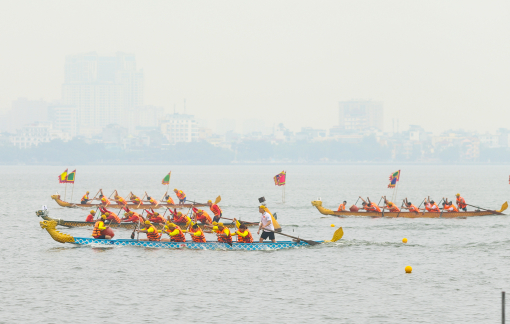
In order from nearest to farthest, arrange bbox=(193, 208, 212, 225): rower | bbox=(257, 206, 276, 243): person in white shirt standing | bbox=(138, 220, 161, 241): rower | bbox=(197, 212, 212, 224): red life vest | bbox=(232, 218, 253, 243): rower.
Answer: bbox=(257, 206, 276, 243): person in white shirt standing
bbox=(232, 218, 253, 243): rower
bbox=(138, 220, 161, 241): rower
bbox=(193, 208, 212, 225): rower
bbox=(197, 212, 212, 224): red life vest

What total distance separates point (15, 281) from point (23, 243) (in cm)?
1304

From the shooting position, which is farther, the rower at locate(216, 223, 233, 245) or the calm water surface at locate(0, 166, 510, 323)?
the rower at locate(216, 223, 233, 245)

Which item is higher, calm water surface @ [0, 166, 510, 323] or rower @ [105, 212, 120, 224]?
rower @ [105, 212, 120, 224]

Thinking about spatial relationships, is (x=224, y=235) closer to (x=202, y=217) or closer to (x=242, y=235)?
(x=242, y=235)

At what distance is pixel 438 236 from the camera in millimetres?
45781

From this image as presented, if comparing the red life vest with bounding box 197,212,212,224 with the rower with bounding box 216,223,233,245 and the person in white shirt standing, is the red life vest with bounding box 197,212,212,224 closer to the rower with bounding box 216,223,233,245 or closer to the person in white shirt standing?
the rower with bounding box 216,223,233,245

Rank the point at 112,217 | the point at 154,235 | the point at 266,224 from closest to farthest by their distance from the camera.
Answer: the point at 266,224
the point at 154,235
the point at 112,217

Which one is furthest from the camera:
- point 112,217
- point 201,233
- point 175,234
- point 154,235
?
point 112,217

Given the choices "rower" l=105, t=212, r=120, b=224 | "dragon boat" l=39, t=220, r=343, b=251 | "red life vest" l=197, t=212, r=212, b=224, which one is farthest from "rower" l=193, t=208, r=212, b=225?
"dragon boat" l=39, t=220, r=343, b=251

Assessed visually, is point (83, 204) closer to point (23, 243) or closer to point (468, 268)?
point (23, 243)

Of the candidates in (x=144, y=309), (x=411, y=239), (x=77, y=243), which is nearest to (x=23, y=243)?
(x=77, y=243)

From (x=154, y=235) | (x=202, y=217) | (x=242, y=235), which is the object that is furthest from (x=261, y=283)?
(x=202, y=217)

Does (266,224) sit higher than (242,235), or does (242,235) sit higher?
(266,224)

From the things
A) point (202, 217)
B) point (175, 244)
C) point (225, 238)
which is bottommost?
point (175, 244)
